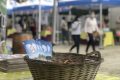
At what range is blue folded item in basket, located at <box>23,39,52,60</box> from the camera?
4781 mm

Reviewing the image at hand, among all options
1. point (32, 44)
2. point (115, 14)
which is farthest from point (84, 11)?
point (32, 44)

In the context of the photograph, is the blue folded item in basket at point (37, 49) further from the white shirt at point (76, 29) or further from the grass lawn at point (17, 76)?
the white shirt at point (76, 29)

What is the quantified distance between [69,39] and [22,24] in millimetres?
7782

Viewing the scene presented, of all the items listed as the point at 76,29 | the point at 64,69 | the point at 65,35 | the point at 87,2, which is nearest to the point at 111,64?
the point at 76,29

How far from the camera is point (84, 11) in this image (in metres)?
26.2

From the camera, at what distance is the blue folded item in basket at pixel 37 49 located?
478cm

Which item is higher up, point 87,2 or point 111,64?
point 87,2

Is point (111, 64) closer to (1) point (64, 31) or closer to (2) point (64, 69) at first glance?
(2) point (64, 69)

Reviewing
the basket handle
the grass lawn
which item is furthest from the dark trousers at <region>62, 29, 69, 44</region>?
the basket handle

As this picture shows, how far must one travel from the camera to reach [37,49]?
4.81 meters

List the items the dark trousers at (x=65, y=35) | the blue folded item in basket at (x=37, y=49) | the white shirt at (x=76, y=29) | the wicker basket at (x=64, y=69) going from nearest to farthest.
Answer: the wicker basket at (x=64, y=69) < the blue folded item in basket at (x=37, y=49) < the white shirt at (x=76, y=29) < the dark trousers at (x=65, y=35)

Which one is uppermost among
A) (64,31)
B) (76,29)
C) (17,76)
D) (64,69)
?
(64,69)

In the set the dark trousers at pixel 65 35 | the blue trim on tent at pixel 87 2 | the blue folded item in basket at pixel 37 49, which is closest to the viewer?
the blue folded item in basket at pixel 37 49

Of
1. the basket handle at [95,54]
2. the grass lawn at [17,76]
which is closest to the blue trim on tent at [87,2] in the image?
the grass lawn at [17,76]
